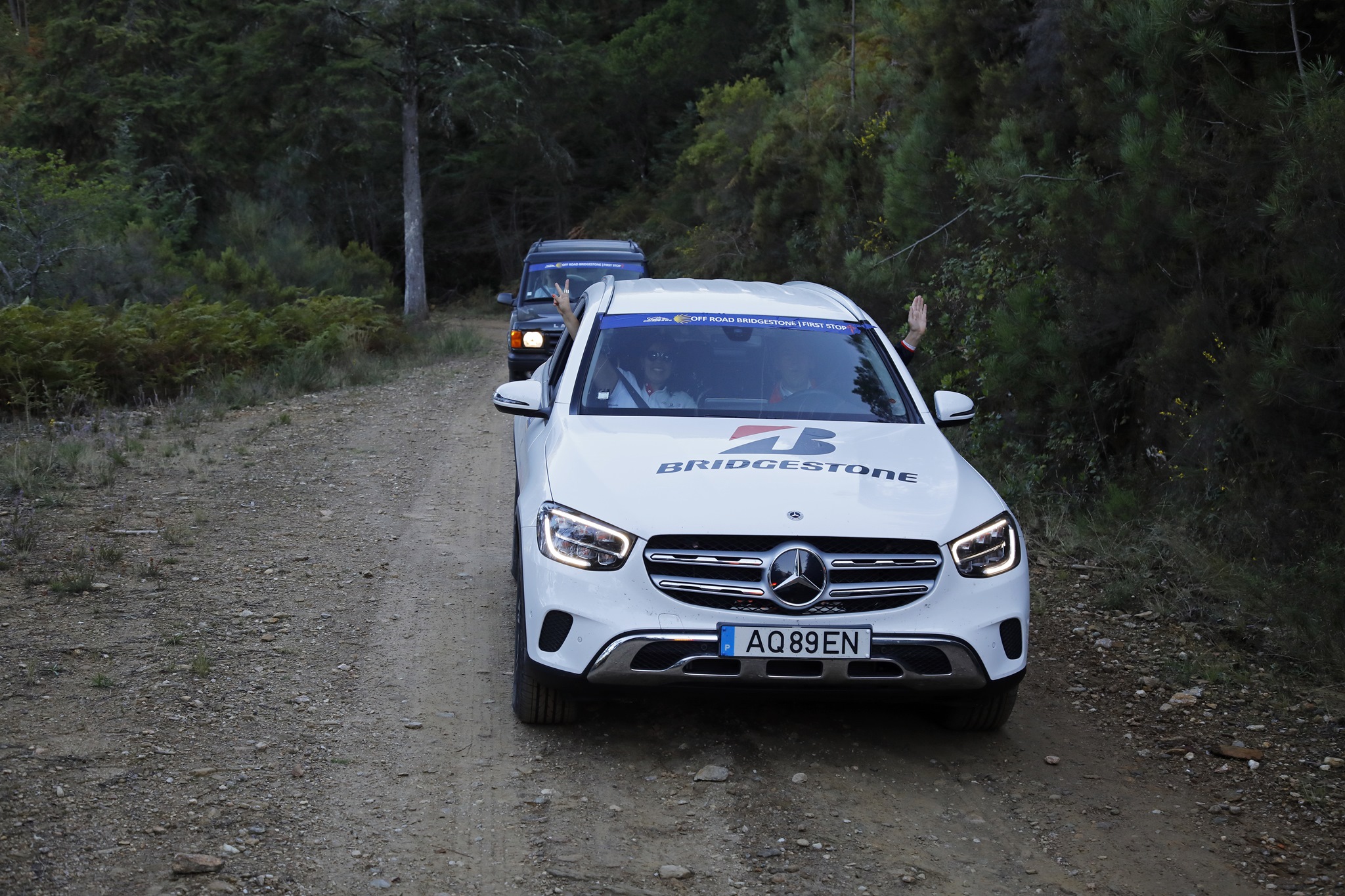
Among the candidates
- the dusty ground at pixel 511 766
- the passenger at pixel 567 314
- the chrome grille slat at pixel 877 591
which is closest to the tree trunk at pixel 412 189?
the passenger at pixel 567 314

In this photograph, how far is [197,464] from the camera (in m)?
10.2

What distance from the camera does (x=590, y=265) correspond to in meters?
14.9

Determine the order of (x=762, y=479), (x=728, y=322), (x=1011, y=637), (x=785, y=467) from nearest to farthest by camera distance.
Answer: (x=1011, y=637), (x=762, y=479), (x=785, y=467), (x=728, y=322)

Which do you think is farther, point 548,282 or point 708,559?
point 548,282

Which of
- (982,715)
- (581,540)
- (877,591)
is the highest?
(581,540)

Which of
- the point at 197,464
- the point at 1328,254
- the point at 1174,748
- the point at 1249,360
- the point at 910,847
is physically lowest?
the point at 197,464

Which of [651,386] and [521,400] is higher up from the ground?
[651,386]

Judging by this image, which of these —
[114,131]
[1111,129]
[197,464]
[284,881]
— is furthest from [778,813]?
[114,131]

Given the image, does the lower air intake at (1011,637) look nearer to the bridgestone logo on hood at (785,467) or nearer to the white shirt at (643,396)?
the bridgestone logo on hood at (785,467)

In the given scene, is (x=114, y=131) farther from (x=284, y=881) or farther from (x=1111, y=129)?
(x=284, y=881)

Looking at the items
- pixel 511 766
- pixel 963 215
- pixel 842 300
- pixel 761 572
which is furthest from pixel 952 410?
pixel 963 215

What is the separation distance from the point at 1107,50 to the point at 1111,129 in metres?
0.57

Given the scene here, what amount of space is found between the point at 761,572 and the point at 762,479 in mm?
462

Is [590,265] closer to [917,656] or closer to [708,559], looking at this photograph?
Answer: [708,559]
